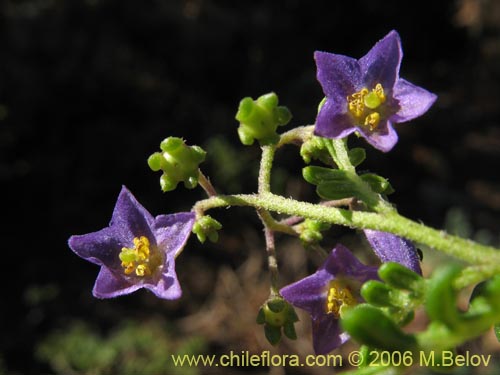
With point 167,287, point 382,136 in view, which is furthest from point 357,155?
point 167,287

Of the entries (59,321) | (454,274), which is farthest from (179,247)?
(59,321)

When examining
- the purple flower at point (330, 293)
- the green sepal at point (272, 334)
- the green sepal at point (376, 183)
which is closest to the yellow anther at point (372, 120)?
the green sepal at point (376, 183)

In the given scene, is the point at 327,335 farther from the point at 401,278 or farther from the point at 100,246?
the point at 100,246

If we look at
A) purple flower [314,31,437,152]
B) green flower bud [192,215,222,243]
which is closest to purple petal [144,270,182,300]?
green flower bud [192,215,222,243]

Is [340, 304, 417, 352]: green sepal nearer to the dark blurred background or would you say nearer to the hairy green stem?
the hairy green stem

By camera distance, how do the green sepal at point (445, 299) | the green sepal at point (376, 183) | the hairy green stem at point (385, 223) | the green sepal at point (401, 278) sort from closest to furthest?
the green sepal at point (445, 299) → the hairy green stem at point (385, 223) → the green sepal at point (401, 278) → the green sepal at point (376, 183)

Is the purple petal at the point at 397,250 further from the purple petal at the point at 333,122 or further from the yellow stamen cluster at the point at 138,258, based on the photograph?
the yellow stamen cluster at the point at 138,258
